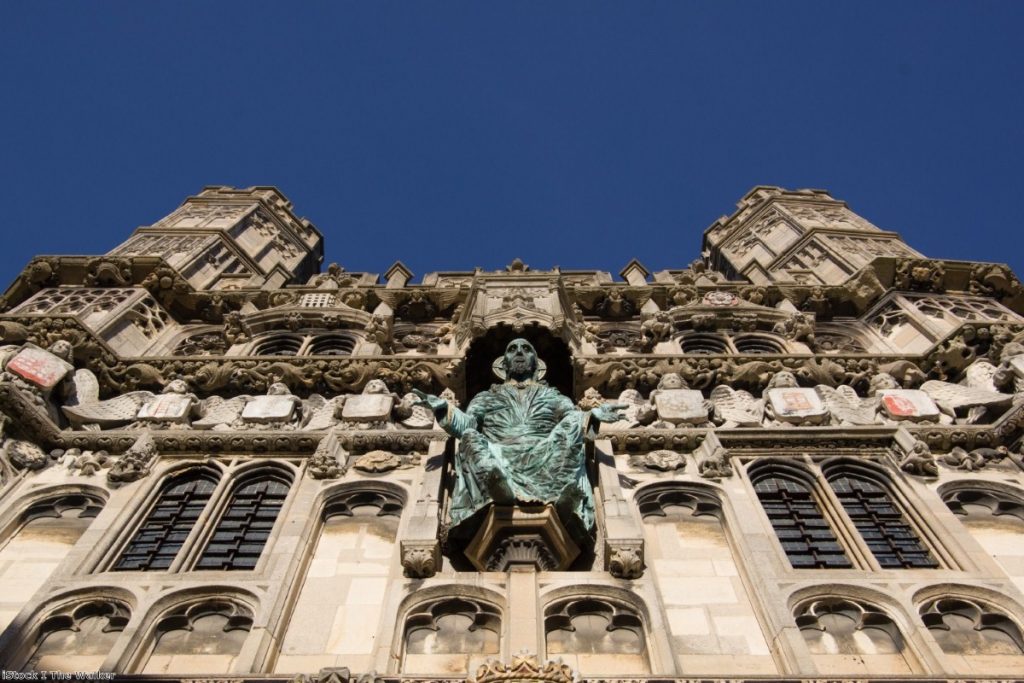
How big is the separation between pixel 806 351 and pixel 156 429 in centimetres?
1103

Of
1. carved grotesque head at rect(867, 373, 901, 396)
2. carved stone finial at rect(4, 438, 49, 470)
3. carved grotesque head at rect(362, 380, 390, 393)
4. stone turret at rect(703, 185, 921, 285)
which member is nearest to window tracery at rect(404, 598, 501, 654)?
carved grotesque head at rect(362, 380, 390, 393)

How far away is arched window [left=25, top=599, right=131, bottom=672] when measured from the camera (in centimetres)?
907

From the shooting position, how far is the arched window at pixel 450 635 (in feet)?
29.6

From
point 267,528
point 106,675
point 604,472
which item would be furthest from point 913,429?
point 106,675

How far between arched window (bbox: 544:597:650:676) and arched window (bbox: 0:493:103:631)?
5277 mm

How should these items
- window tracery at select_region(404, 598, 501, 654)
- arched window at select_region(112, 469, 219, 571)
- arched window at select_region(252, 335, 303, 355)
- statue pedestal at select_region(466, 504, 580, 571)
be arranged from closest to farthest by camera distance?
window tracery at select_region(404, 598, 501, 654)
statue pedestal at select_region(466, 504, 580, 571)
arched window at select_region(112, 469, 219, 571)
arched window at select_region(252, 335, 303, 355)

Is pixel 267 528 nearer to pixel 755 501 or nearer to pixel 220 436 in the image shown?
pixel 220 436

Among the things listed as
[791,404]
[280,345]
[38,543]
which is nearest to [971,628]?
[791,404]

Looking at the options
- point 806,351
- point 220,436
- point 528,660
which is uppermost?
point 806,351

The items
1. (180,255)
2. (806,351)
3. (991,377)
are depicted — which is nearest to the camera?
(991,377)

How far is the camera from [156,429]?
13609 mm

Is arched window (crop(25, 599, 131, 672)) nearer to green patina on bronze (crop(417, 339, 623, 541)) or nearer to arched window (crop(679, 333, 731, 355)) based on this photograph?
green patina on bronze (crop(417, 339, 623, 541))

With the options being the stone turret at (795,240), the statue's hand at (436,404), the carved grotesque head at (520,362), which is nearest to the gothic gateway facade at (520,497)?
the statue's hand at (436,404)

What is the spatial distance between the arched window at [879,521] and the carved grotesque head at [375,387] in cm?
645
